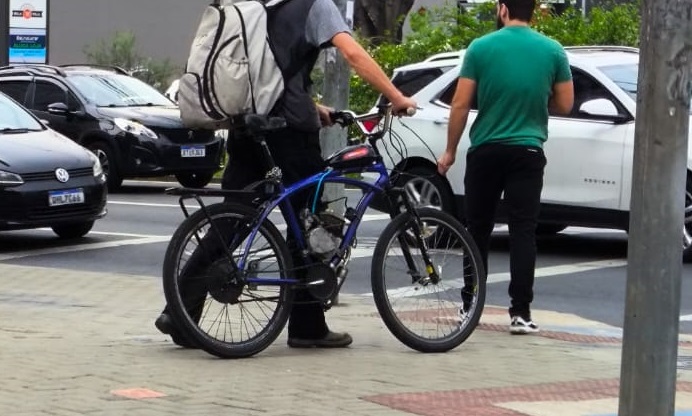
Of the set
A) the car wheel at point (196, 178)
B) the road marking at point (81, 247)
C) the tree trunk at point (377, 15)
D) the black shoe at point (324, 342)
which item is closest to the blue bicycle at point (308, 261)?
the black shoe at point (324, 342)

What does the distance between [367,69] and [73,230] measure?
8.22 metres

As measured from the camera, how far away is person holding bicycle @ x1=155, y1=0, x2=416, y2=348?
7449 millimetres

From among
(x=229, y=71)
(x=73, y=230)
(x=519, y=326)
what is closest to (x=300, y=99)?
(x=229, y=71)

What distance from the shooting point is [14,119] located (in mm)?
15227

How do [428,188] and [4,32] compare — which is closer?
[428,188]

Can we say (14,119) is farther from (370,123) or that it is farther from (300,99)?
(300,99)

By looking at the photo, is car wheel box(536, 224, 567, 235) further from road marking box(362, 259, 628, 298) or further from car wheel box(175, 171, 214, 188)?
car wheel box(175, 171, 214, 188)

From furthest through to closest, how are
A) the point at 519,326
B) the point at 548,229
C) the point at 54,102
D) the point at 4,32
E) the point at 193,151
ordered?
the point at 4,32 < the point at 54,102 < the point at 193,151 < the point at 548,229 < the point at 519,326

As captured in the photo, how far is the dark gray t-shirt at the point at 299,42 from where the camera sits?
24.6ft

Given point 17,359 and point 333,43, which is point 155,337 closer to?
point 17,359

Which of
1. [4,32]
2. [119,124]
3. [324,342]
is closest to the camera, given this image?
[324,342]

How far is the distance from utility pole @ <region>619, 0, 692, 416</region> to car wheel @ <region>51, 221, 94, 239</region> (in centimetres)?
1073

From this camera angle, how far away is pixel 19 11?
28.2 meters

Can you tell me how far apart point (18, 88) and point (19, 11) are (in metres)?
7.02
